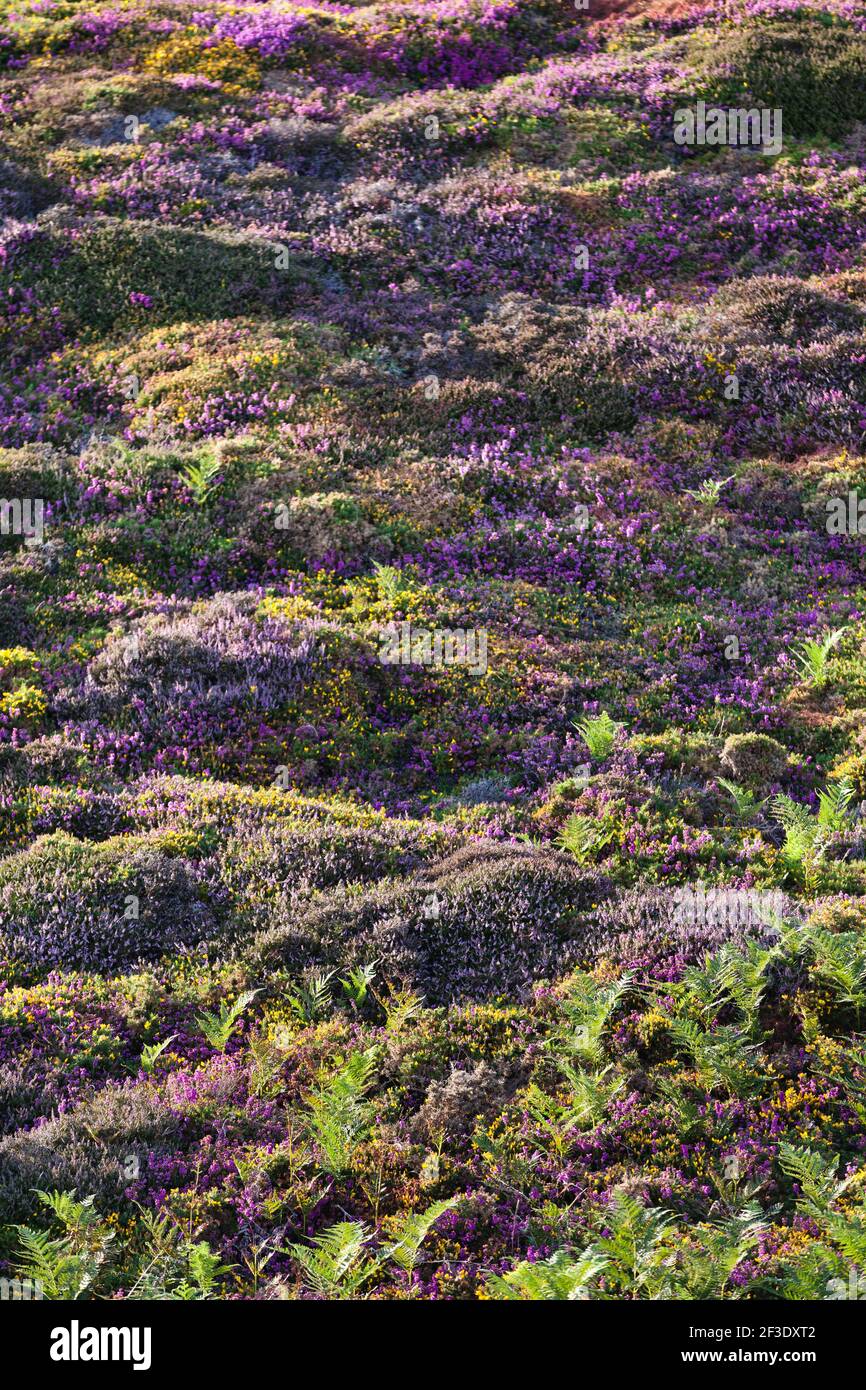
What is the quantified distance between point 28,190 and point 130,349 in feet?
20.0

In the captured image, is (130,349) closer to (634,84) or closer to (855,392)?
(855,392)

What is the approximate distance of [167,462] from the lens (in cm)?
1628

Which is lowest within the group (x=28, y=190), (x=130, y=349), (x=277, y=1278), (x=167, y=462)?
(x=277, y=1278)

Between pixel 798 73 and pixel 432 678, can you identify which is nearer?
pixel 432 678

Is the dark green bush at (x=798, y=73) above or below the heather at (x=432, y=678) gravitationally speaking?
above

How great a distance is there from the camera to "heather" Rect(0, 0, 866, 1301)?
7348mm

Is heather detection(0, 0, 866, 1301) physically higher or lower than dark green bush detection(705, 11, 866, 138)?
lower

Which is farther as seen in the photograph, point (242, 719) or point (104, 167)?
point (104, 167)

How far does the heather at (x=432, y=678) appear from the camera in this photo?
289 inches

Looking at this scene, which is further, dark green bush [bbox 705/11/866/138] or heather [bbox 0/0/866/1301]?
dark green bush [bbox 705/11/866/138]

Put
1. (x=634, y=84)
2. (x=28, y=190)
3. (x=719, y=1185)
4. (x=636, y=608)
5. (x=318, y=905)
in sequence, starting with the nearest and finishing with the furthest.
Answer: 1. (x=719, y=1185)
2. (x=318, y=905)
3. (x=636, y=608)
4. (x=28, y=190)
5. (x=634, y=84)

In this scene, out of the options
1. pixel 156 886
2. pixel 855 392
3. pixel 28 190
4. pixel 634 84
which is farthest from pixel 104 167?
pixel 156 886

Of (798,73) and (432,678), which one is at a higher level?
(798,73)

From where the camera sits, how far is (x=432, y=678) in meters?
12.8
